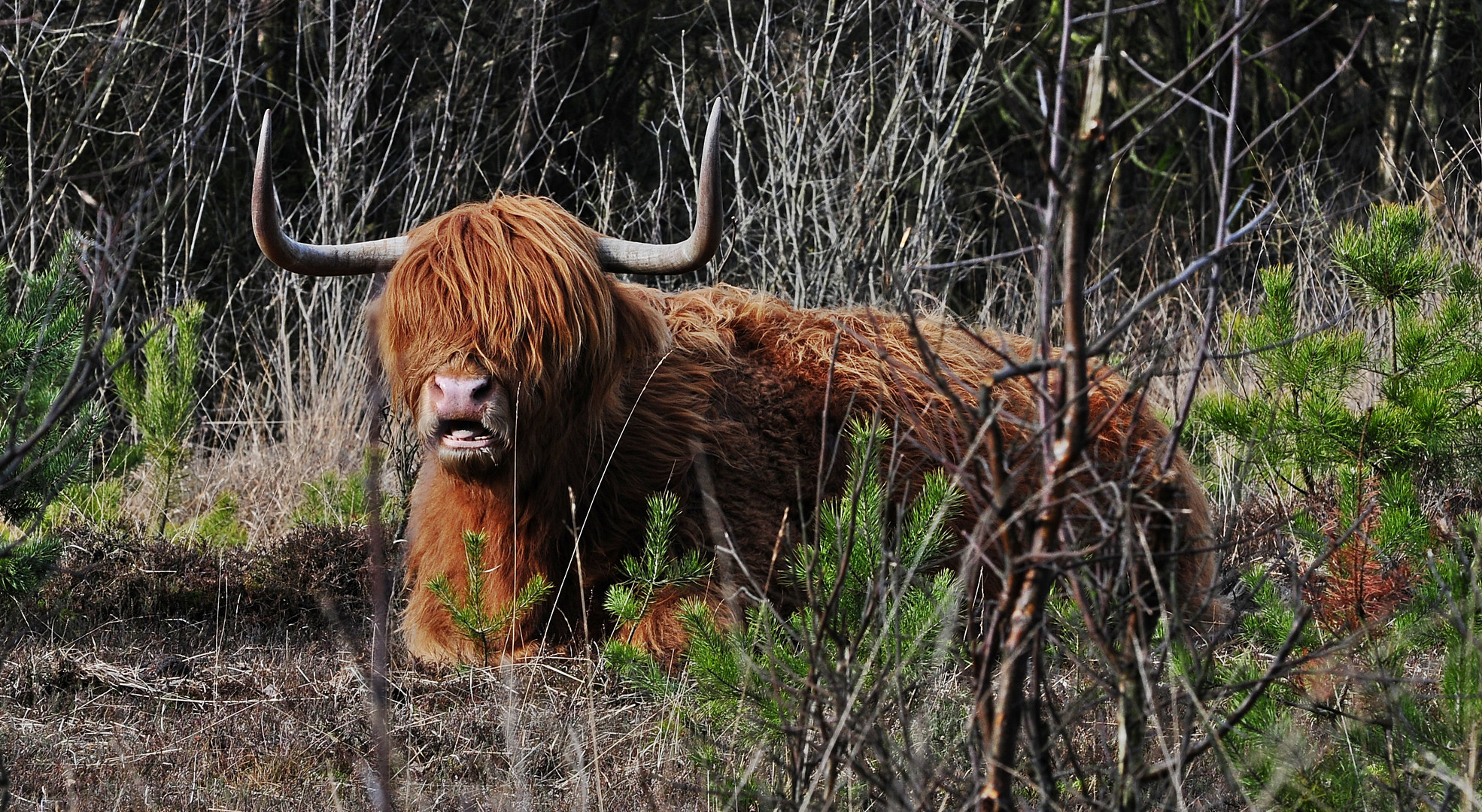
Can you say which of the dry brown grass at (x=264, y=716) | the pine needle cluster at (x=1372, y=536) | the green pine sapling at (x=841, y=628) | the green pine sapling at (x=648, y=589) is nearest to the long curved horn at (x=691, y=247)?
the green pine sapling at (x=648, y=589)

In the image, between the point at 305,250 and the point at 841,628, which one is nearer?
the point at 841,628

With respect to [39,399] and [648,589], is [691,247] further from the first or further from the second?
[39,399]

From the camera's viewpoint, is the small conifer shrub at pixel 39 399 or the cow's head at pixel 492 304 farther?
the cow's head at pixel 492 304

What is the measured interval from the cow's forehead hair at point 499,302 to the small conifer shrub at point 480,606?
0.50 meters

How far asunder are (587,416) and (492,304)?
→ 0.46m

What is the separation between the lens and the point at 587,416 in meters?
4.14

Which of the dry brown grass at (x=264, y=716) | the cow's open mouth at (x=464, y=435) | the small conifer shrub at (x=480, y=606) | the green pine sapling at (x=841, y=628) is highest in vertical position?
the cow's open mouth at (x=464, y=435)

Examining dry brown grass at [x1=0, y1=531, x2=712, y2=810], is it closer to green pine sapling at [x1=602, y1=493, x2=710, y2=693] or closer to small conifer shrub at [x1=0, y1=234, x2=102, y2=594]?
green pine sapling at [x1=602, y1=493, x2=710, y2=693]

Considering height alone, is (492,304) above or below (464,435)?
above

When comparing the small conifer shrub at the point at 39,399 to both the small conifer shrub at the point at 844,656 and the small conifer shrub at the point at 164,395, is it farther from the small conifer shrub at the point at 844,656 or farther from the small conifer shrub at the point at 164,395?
the small conifer shrub at the point at 164,395

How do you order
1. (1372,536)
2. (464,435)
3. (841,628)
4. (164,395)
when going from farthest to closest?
(164,395), (464,435), (1372,536), (841,628)

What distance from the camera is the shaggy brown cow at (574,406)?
3.85m

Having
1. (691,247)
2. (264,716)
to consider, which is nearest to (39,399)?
(264,716)

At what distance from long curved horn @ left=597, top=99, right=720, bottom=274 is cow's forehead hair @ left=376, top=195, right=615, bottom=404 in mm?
151
